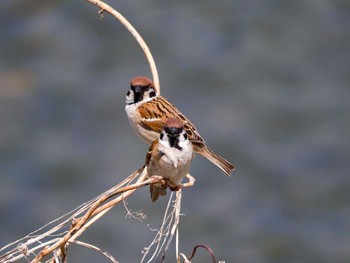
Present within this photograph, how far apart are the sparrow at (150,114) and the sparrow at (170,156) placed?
473 mm

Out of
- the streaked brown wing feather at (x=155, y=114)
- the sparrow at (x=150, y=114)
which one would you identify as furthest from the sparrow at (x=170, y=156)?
the streaked brown wing feather at (x=155, y=114)

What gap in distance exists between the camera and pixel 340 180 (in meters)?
7.40

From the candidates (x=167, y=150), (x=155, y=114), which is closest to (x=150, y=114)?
(x=155, y=114)

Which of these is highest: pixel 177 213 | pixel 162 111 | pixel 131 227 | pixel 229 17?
pixel 229 17

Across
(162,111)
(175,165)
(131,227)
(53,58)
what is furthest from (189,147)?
(53,58)

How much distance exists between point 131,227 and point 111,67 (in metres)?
1.40

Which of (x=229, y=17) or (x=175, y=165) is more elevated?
(x=229, y=17)

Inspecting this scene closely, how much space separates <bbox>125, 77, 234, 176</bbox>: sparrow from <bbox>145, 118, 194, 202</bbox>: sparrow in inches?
18.6

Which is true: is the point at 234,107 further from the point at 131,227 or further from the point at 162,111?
the point at 162,111

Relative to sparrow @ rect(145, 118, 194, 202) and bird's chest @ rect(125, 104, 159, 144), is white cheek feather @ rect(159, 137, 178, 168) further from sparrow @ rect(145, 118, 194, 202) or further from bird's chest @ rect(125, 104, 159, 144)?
bird's chest @ rect(125, 104, 159, 144)

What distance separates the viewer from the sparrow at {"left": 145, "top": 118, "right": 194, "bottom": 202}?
3945mm

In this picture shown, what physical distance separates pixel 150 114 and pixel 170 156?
75 cm

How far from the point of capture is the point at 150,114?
15.4ft

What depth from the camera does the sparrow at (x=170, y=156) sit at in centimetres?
395
